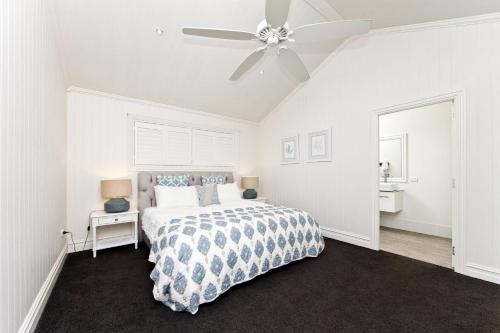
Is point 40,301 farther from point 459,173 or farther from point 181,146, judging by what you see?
point 459,173

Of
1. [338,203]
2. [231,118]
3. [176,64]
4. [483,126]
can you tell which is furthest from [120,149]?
[483,126]

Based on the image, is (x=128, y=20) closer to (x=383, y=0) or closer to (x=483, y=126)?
(x=383, y=0)

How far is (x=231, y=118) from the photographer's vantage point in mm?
4973

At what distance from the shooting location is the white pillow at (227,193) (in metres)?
4.00

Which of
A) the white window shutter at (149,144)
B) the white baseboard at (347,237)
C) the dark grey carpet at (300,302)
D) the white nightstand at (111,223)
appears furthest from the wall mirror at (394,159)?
the white nightstand at (111,223)

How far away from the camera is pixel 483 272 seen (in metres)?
2.38

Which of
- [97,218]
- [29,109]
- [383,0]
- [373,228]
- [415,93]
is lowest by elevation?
[373,228]

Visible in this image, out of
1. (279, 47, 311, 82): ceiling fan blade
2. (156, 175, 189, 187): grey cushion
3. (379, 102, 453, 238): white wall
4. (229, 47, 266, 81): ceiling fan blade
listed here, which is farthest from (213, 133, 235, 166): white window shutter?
(379, 102, 453, 238): white wall

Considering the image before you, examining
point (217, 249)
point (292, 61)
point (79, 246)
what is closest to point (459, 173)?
point (292, 61)

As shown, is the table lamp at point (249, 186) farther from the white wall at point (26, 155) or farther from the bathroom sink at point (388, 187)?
the white wall at point (26, 155)

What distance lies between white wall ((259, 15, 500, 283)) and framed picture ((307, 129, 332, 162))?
122mm

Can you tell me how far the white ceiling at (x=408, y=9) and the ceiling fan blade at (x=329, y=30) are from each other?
944 mm

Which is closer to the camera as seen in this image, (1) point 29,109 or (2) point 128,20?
(1) point 29,109

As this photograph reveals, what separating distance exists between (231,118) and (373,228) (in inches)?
136
